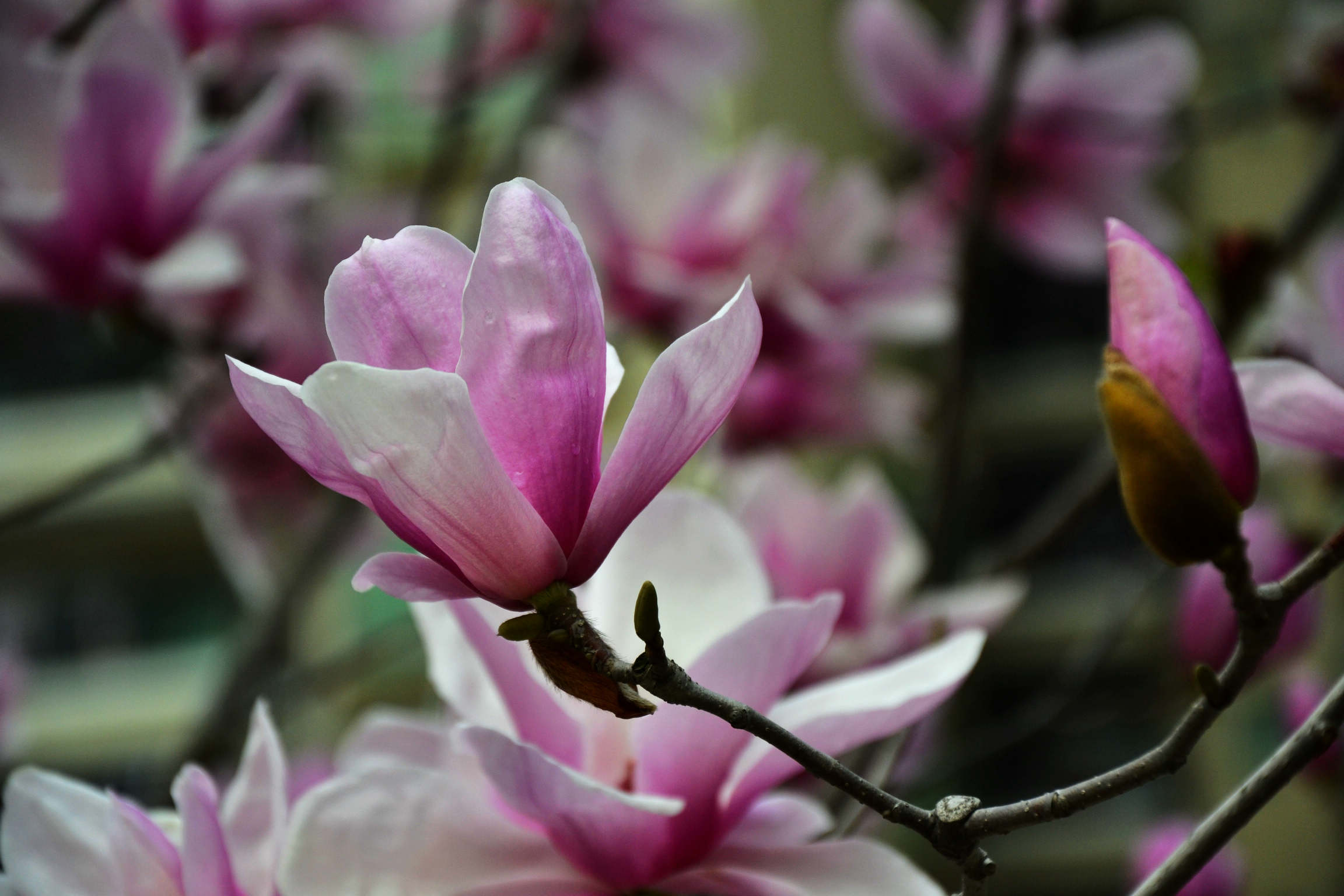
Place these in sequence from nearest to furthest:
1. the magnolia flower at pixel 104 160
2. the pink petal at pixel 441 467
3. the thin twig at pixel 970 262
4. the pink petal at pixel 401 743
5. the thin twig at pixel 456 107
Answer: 1. the pink petal at pixel 441 467
2. the pink petal at pixel 401 743
3. the magnolia flower at pixel 104 160
4. the thin twig at pixel 970 262
5. the thin twig at pixel 456 107

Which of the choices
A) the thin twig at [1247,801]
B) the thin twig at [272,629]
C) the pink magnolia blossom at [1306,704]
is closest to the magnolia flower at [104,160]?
the thin twig at [272,629]

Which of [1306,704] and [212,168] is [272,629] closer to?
[212,168]

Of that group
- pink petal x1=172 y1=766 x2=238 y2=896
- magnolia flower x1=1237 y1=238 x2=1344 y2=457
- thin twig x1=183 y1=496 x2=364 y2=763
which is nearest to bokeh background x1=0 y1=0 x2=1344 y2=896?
thin twig x1=183 y1=496 x2=364 y2=763

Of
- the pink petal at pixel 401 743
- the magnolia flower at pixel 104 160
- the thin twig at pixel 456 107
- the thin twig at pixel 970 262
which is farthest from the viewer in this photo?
the thin twig at pixel 456 107

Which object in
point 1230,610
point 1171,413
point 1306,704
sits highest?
point 1171,413

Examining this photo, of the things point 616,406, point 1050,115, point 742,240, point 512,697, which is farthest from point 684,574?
point 616,406

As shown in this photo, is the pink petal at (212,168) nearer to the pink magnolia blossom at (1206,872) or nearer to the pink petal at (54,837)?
the pink petal at (54,837)
